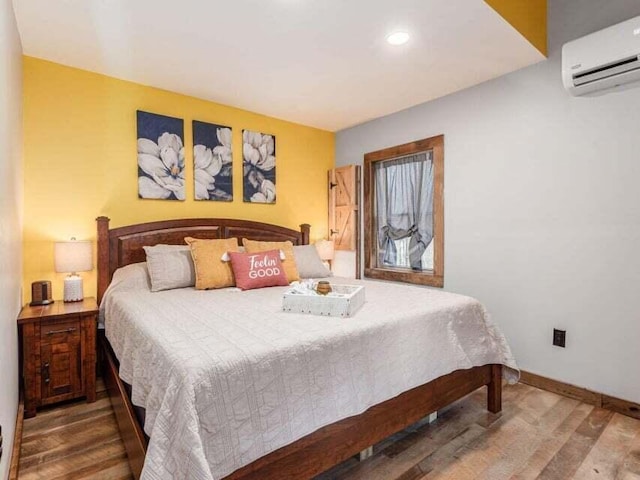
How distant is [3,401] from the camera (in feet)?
4.87

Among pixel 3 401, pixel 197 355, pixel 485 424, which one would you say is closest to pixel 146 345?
pixel 197 355

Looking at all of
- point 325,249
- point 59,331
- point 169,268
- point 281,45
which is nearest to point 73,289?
point 59,331

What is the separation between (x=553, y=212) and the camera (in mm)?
2576

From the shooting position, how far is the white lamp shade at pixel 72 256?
2479 mm

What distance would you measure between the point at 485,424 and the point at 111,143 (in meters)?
3.39

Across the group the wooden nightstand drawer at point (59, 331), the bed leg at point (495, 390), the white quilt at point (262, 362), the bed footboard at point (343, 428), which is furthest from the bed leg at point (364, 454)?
the wooden nightstand drawer at point (59, 331)

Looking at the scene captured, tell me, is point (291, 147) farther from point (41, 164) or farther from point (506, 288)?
point (506, 288)

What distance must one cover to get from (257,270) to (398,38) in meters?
1.87

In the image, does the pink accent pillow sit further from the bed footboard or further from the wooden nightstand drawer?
the wooden nightstand drawer

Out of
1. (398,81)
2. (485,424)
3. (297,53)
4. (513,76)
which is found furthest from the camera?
(398,81)

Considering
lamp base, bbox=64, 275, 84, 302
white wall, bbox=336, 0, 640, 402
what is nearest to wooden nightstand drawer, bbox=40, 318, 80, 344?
lamp base, bbox=64, 275, 84, 302

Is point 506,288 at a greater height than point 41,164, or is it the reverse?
point 41,164

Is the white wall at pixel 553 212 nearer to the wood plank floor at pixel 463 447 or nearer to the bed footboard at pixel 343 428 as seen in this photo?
the wood plank floor at pixel 463 447

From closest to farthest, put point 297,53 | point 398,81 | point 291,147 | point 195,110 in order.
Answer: point 297,53 → point 398,81 → point 195,110 → point 291,147
